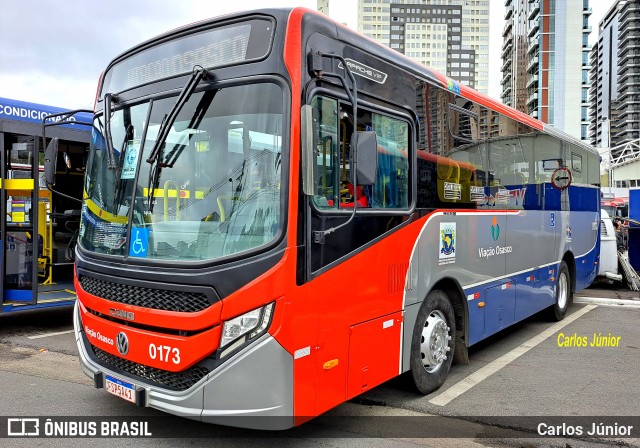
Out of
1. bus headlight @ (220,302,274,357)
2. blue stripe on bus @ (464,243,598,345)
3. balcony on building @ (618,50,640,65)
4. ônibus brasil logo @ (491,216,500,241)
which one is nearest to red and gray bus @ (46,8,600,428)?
bus headlight @ (220,302,274,357)

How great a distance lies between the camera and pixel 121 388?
3971mm

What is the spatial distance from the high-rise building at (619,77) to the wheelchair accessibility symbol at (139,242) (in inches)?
6447

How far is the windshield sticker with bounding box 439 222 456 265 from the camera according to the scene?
17.8ft

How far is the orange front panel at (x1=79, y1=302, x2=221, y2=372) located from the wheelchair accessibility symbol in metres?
0.53

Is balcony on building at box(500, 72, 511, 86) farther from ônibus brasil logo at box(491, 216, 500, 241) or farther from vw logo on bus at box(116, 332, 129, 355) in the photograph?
vw logo on bus at box(116, 332, 129, 355)

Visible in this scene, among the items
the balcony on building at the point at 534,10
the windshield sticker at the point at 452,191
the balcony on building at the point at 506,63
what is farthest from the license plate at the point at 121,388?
the balcony on building at the point at 506,63

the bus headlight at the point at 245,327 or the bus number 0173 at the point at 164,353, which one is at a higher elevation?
the bus headlight at the point at 245,327

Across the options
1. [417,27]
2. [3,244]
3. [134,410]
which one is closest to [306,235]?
[134,410]

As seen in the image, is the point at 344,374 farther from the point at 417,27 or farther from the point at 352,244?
the point at 417,27

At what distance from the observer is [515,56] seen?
120 metres

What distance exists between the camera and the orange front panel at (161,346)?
11.7ft

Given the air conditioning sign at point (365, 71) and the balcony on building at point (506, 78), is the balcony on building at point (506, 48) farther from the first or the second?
the air conditioning sign at point (365, 71)

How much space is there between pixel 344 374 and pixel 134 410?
1.98 m

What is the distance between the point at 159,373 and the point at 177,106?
1.83 meters
